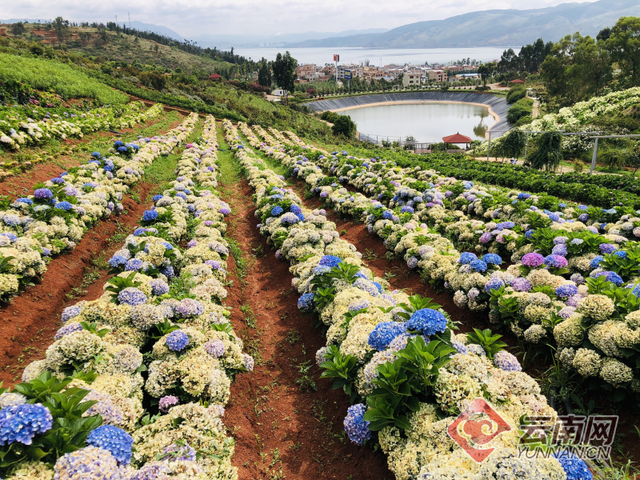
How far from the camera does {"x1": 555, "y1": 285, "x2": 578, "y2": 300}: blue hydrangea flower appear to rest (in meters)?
5.14

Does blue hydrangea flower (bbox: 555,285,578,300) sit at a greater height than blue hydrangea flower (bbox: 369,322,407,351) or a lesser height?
lesser

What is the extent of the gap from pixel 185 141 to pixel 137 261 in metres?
19.2

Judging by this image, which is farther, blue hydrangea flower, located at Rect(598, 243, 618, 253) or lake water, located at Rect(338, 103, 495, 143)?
lake water, located at Rect(338, 103, 495, 143)

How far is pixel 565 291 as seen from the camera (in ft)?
16.9

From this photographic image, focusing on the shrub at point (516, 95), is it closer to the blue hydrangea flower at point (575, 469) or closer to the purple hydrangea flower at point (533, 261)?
the purple hydrangea flower at point (533, 261)

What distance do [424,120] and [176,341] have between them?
82.7m

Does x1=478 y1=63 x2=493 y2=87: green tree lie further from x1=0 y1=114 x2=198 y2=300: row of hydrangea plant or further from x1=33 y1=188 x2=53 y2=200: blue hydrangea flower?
x1=33 y1=188 x2=53 y2=200: blue hydrangea flower

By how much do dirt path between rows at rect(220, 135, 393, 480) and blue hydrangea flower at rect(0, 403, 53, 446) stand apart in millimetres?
2020

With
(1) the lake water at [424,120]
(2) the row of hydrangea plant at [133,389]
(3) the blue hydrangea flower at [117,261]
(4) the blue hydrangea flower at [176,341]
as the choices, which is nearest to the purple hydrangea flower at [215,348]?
(2) the row of hydrangea plant at [133,389]

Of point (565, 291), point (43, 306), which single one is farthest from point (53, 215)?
point (565, 291)

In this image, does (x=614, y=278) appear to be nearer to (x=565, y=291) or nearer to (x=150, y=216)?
(x=565, y=291)

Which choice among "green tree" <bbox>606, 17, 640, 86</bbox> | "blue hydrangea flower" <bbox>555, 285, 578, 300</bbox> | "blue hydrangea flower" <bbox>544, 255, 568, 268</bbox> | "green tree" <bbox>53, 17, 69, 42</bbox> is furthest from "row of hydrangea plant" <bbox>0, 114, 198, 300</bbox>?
"green tree" <bbox>53, 17, 69, 42</bbox>

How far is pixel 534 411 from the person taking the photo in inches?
131

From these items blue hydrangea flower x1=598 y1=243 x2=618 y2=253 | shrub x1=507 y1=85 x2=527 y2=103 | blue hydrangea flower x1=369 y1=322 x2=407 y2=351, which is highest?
shrub x1=507 y1=85 x2=527 y2=103
